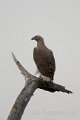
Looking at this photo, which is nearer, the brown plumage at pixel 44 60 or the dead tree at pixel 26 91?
the dead tree at pixel 26 91

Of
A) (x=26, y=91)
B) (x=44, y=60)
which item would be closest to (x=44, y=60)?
(x=44, y=60)

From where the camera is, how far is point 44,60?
5477 mm

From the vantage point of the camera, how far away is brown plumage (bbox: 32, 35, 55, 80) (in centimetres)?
538

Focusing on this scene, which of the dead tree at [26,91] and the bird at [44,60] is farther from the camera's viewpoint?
the bird at [44,60]

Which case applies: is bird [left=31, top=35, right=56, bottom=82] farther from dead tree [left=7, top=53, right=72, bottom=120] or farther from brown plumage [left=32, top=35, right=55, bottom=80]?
dead tree [left=7, top=53, right=72, bottom=120]

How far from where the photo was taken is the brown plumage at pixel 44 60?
5.38 meters

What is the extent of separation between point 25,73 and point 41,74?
173cm

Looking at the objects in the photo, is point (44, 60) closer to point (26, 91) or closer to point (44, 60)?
point (44, 60)

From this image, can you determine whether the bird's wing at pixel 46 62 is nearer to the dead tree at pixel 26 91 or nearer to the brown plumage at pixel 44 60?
the brown plumage at pixel 44 60

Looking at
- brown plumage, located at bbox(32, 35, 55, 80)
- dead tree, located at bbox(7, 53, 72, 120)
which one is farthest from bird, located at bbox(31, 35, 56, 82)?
dead tree, located at bbox(7, 53, 72, 120)

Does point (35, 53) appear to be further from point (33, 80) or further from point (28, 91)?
point (28, 91)

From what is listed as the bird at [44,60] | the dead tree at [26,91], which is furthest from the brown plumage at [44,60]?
the dead tree at [26,91]

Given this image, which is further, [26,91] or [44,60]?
[44,60]

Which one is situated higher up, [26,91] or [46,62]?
[26,91]
